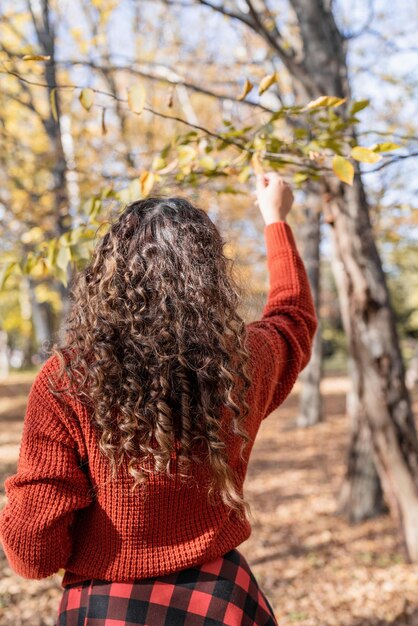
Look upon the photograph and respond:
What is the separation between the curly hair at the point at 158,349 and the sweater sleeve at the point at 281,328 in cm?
14

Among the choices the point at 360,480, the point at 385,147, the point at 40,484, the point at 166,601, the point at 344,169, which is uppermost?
the point at 385,147

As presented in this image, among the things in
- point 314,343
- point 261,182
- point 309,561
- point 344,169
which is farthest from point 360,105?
point 314,343

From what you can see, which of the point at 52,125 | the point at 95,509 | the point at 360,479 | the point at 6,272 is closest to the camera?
the point at 95,509

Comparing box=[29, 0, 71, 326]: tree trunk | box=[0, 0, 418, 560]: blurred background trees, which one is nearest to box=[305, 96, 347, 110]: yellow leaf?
box=[0, 0, 418, 560]: blurred background trees

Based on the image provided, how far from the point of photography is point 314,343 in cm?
886

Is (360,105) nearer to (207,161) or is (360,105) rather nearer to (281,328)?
(207,161)

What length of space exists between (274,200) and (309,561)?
358 centimetres

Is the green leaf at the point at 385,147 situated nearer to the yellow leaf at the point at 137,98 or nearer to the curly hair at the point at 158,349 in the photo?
the yellow leaf at the point at 137,98

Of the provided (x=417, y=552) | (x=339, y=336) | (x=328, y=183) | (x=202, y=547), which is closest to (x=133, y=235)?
(x=202, y=547)

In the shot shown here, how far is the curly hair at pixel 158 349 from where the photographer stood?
1.21 m

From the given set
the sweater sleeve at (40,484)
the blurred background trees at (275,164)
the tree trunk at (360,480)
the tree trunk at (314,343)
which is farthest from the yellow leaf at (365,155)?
the tree trunk at (314,343)

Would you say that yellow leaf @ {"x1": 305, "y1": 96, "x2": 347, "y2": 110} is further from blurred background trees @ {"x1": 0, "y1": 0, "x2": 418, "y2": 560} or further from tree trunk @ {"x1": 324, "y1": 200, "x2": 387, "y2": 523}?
tree trunk @ {"x1": 324, "y1": 200, "x2": 387, "y2": 523}

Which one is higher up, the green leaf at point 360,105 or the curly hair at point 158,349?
the green leaf at point 360,105

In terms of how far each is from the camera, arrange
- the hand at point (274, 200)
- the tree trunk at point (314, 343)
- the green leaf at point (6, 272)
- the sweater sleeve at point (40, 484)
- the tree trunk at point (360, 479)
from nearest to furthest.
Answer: the sweater sleeve at point (40, 484)
the hand at point (274, 200)
the green leaf at point (6, 272)
the tree trunk at point (360, 479)
the tree trunk at point (314, 343)
